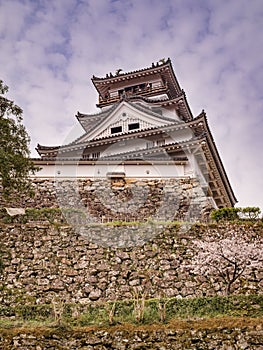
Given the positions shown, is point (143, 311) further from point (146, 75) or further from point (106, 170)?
point (146, 75)

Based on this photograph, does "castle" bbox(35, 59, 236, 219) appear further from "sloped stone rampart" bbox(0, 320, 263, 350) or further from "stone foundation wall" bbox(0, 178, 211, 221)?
"sloped stone rampart" bbox(0, 320, 263, 350)

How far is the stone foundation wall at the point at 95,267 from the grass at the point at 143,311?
255 centimetres

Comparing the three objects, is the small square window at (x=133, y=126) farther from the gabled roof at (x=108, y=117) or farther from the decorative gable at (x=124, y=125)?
the gabled roof at (x=108, y=117)

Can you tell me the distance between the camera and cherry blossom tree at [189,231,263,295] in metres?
12.9

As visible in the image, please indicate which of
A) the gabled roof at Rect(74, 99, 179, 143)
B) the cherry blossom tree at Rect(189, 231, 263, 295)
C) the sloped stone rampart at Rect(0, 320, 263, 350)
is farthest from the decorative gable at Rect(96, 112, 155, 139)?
the sloped stone rampart at Rect(0, 320, 263, 350)

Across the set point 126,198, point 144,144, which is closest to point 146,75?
point 144,144

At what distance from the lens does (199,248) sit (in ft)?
47.8

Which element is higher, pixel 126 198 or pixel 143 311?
pixel 126 198

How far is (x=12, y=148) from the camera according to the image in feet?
35.9

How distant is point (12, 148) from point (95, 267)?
4780 millimetres

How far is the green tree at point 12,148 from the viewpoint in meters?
10.6

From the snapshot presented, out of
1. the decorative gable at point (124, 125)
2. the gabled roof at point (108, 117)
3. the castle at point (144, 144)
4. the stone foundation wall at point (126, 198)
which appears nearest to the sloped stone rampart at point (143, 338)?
the stone foundation wall at point (126, 198)

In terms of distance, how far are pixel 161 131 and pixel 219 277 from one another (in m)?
11.3

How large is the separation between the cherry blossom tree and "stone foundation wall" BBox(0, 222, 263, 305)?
257 mm
